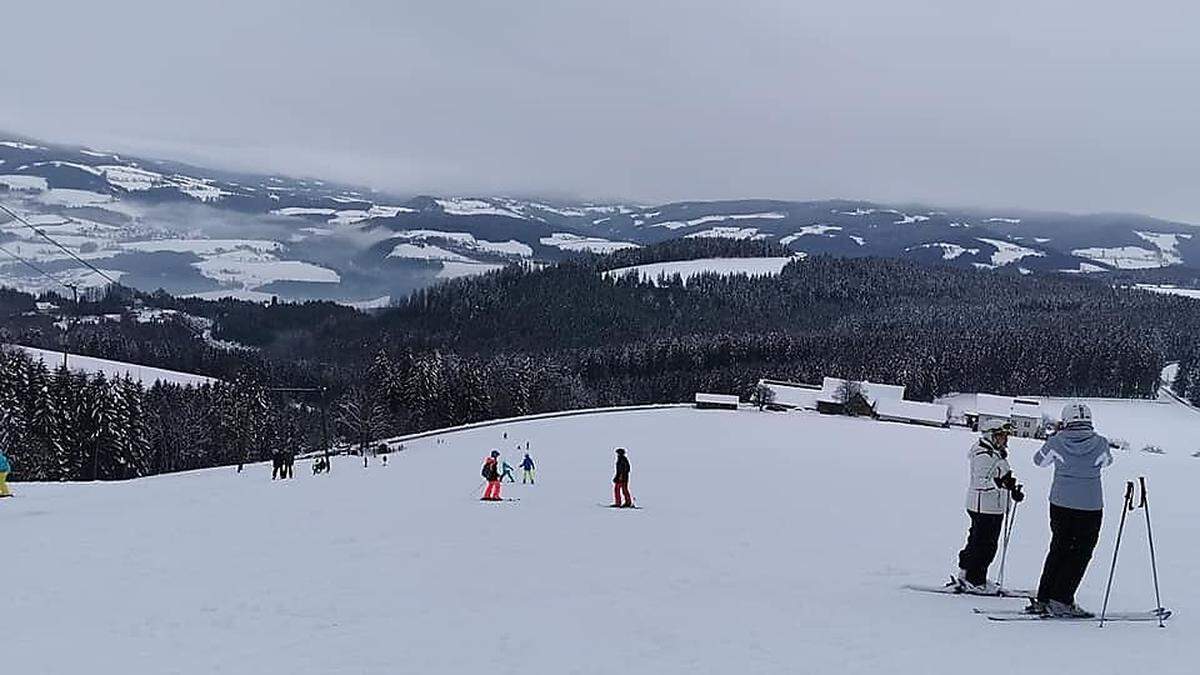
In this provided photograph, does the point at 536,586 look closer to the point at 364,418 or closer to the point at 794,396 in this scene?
the point at 364,418

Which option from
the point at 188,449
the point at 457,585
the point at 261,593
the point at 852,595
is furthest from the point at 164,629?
the point at 188,449

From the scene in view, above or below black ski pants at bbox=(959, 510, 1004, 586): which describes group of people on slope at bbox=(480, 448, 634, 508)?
below

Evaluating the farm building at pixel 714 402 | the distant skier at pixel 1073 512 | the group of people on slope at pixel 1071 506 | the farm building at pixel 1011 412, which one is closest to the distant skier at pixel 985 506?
the group of people on slope at pixel 1071 506

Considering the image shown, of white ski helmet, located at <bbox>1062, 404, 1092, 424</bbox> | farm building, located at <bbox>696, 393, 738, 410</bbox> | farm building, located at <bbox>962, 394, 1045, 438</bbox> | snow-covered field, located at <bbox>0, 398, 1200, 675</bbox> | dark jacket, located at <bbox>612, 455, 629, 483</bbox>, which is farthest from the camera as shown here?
farm building, located at <bbox>962, 394, 1045, 438</bbox>

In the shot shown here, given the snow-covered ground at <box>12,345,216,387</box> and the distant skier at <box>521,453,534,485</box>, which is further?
the snow-covered ground at <box>12,345,216,387</box>

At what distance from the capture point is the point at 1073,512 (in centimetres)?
830

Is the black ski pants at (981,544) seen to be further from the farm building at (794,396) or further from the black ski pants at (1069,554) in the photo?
the farm building at (794,396)

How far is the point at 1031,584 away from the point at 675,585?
14.3ft

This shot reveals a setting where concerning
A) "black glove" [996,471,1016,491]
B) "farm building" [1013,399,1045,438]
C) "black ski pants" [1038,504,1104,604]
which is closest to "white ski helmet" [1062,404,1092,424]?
"black ski pants" [1038,504,1104,604]

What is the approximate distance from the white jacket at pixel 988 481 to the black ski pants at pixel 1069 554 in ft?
3.47

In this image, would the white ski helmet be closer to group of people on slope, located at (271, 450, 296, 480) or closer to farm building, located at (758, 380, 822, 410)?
group of people on slope, located at (271, 450, 296, 480)

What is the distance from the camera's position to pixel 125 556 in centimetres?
1156

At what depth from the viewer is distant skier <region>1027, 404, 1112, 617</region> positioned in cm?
822

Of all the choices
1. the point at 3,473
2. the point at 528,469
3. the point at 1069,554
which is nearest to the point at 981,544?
the point at 1069,554
